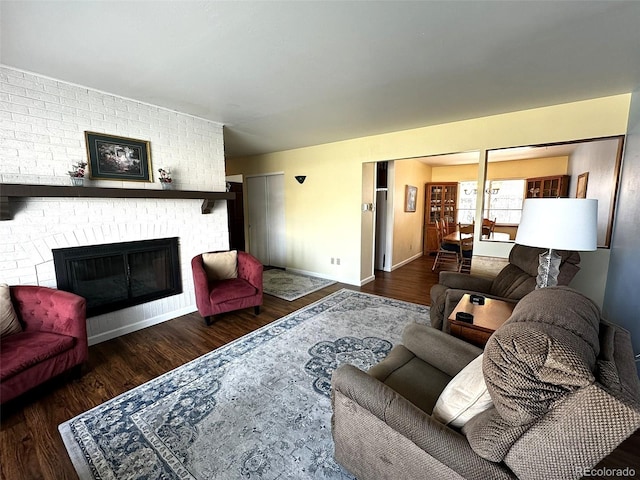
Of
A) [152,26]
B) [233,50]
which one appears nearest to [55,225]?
[152,26]

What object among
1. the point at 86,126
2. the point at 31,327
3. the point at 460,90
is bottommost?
the point at 31,327

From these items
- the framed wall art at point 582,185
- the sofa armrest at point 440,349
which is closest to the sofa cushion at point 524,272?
the sofa armrest at point 440,349

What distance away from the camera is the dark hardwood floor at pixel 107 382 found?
1.50 meters

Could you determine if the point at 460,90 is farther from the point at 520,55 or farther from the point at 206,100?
the point at 206,100

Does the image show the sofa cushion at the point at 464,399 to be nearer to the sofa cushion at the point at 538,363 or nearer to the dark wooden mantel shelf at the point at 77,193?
the sofa cushion at the point at 538,363

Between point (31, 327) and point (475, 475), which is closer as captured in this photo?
point (475, 475)

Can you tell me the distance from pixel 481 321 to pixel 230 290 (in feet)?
8.06

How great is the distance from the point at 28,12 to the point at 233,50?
1.06 metres

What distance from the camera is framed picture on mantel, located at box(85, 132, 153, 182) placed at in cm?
266

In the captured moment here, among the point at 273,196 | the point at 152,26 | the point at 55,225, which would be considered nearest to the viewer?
the point at 152,26

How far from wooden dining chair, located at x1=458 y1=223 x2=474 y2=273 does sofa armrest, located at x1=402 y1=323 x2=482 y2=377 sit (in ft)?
12.6

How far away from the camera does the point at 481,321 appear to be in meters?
1.78

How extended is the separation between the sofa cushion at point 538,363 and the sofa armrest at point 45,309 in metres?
2.63

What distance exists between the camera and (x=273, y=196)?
18.6ft
